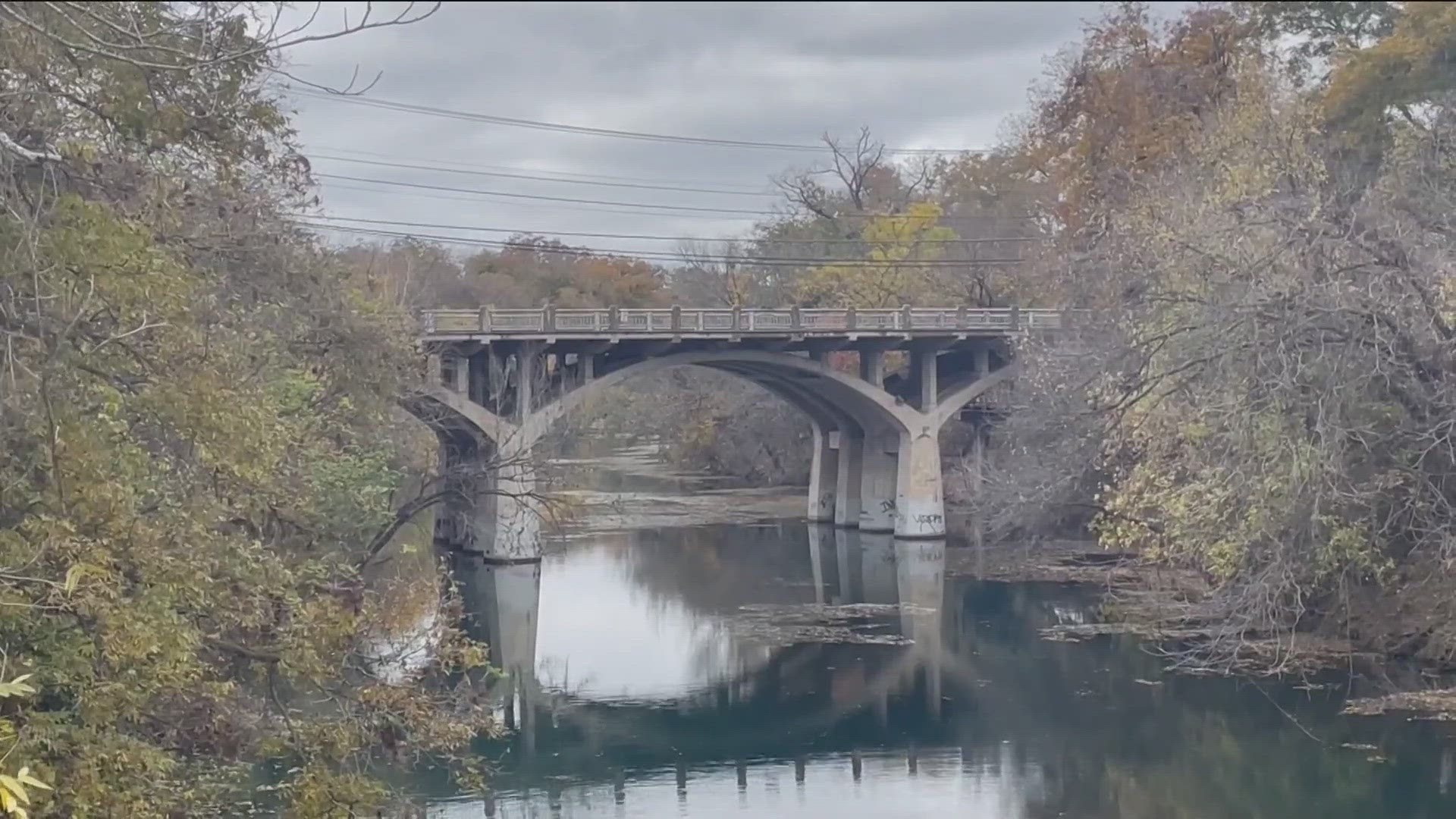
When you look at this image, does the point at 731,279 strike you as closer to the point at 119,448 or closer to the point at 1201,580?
the point at 1201,580

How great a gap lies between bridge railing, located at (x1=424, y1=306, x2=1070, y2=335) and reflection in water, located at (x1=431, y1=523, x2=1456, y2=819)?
6.90 metres

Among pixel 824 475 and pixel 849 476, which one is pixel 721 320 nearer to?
pixel 849 476

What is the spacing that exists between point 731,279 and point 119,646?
5105 cm

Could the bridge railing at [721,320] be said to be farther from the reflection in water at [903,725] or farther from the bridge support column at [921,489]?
the reflection in water at [903,725]

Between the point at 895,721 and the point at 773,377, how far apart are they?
872 inches

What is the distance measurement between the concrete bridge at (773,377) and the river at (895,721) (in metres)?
4.66

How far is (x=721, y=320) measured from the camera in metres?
38.5

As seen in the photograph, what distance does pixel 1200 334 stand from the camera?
57.7 feet

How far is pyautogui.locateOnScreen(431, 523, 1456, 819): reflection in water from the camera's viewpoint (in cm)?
1670

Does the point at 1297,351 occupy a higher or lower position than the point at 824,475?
higher

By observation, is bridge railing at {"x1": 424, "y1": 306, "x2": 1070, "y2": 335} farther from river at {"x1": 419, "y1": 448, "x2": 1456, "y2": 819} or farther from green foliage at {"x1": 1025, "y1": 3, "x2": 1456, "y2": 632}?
green foliage at {"x1": 1025, "y1": 3, "x2": 1456, "y2": 632}

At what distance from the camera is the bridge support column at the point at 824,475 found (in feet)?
150

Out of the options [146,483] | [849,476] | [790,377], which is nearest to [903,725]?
[146,483]

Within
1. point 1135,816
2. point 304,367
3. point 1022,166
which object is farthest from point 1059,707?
point 1022,166
